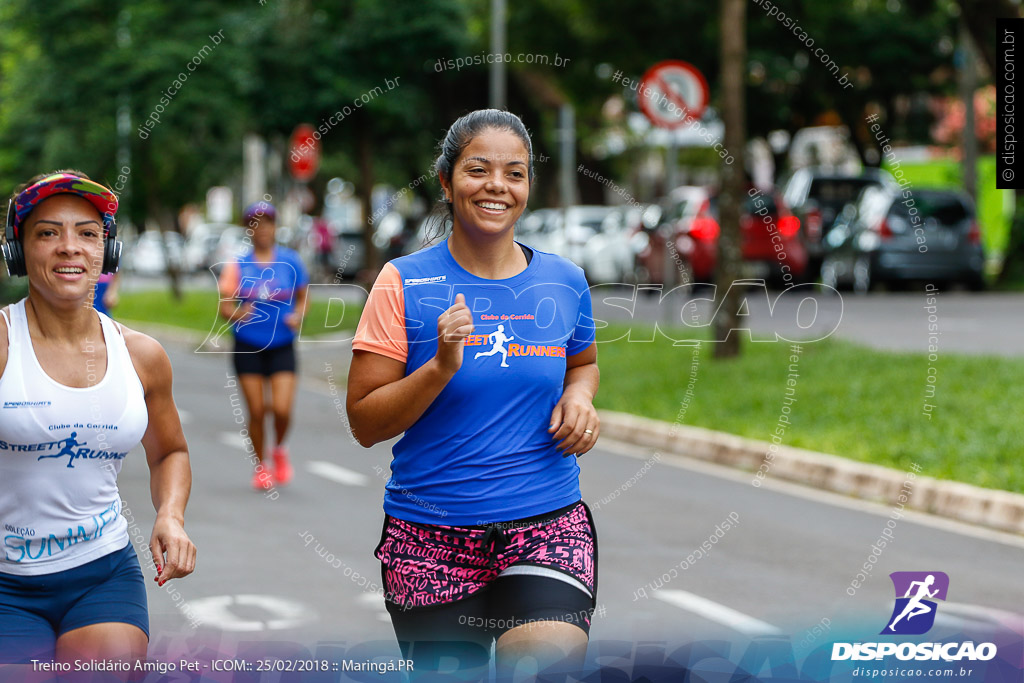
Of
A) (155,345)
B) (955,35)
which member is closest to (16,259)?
(155,345)

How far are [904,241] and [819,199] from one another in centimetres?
297

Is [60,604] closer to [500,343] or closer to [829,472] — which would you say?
[500,343]

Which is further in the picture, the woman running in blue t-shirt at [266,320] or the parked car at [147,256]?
the parked car at [147,256]

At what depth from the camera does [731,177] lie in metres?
12.8

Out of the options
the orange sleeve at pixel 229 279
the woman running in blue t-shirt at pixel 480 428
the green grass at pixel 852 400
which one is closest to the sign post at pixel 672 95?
the green grass at pixel 852 400

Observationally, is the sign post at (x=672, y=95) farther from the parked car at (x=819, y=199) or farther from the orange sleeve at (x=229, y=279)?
the parked car at (x=819, y=199)

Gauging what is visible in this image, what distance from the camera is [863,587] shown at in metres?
6.41

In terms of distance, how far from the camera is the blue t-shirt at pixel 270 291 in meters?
8.55

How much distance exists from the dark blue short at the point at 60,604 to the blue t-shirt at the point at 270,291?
5348mm

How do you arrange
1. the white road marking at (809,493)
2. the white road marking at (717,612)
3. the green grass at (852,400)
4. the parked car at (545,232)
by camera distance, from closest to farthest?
the white road marking at (717,612) < the white road marking at (809,493) < the green grass at (852,400) < the parked car at (545,232)

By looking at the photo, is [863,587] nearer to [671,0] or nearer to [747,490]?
[747,490]

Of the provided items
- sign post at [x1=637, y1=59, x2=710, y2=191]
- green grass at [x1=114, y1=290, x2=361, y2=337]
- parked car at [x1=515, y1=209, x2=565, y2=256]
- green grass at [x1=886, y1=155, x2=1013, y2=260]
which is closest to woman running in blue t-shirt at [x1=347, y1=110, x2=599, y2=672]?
sign post at [x1=637, y1=59, x2=710, y2=191]

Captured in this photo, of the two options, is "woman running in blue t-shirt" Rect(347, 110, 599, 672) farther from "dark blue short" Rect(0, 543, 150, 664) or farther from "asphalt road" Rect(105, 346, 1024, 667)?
"asphalt road" Rect(105, 346, 1024, 667)

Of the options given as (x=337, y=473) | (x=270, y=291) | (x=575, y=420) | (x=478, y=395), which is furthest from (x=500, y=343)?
(x=337, y=473)
